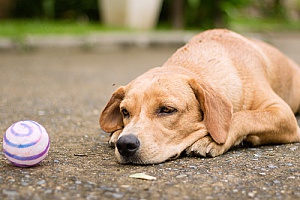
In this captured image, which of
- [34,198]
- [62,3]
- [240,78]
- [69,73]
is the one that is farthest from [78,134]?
[62,3]

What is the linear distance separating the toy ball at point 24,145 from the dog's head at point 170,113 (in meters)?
0.62

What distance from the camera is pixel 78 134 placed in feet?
18.7

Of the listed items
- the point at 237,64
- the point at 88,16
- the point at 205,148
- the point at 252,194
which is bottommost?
the point at 88,16

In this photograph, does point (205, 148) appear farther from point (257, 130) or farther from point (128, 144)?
point (128, 144)

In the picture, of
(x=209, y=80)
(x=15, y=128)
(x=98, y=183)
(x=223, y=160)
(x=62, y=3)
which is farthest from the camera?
(x=62, y=3)

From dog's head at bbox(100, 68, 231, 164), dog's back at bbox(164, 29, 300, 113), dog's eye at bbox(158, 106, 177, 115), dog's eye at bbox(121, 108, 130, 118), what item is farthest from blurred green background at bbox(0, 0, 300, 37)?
dog's eye at bbox(158, 106, 177, 115)

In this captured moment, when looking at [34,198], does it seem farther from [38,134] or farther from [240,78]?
[240,78]

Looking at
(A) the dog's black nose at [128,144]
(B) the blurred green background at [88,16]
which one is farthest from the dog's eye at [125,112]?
(B) the blurred green background at [88,16]

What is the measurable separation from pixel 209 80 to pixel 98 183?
1.73 meters

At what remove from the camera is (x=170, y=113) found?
4.57 m

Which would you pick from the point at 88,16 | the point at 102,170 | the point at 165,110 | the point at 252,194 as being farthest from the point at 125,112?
the point at 88,16

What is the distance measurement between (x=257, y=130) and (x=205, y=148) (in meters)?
0.57

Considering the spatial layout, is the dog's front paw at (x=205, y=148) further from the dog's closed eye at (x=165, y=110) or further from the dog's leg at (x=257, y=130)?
the dog's closed eye at (x=165, y=110)

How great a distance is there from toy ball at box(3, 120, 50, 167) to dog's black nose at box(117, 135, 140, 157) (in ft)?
1.91
